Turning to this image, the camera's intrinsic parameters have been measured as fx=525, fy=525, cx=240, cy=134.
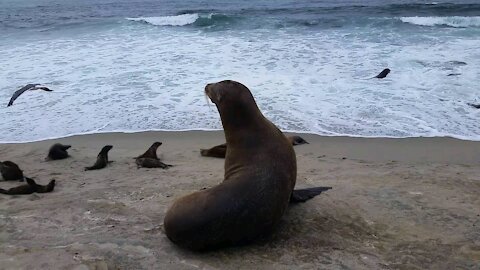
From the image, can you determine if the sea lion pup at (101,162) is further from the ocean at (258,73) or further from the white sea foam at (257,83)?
the ocean at (258,73)

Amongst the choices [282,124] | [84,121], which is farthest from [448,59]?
[84,121]

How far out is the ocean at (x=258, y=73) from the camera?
8656 mm

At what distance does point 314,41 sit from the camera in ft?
54.5

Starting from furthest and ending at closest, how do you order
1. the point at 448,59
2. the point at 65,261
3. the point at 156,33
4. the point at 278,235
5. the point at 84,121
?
the point at 156,33, the point at 448,59, the point at 84,121, the point at 278,235, the point at 65,261

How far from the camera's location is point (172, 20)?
25.5 m

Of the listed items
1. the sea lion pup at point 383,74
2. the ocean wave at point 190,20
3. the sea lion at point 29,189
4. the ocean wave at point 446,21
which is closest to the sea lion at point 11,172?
the sea lion at point 29,189

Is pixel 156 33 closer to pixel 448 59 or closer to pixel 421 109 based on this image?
pixel 448 59

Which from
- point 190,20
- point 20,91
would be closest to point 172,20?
point 190,20

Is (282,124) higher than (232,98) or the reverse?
the reverse

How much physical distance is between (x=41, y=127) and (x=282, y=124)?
3996 mm

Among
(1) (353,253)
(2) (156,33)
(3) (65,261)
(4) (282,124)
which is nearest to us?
(3) (65,261)

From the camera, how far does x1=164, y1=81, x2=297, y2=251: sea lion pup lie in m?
3.56

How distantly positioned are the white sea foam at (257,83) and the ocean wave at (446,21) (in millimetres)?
4432

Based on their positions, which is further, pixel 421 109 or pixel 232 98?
pixel 421 109
